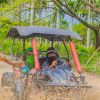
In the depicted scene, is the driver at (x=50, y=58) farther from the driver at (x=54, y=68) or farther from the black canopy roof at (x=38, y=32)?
the black canopy roof at (x=38, y=32)

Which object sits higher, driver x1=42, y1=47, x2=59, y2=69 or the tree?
the tree

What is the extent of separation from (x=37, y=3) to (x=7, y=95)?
18.4m

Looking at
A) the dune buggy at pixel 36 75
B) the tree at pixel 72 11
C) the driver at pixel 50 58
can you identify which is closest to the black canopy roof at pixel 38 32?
the dune buggy at pixel 36 75

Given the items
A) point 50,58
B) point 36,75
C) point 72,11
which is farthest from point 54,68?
point 72,11

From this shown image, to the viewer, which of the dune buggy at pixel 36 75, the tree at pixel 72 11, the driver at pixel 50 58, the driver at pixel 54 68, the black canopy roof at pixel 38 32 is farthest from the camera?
the tree at pixel 72 11

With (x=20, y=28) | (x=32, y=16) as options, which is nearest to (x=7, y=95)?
(x=20, y=28)

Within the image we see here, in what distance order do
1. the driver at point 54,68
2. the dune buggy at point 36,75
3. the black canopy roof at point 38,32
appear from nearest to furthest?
the dune buggy at point 36,75
the driver at point 54,68
the black canopy roof at point 38,32

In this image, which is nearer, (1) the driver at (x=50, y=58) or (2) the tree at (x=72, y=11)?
(1) the driver at (x=50, y=58)

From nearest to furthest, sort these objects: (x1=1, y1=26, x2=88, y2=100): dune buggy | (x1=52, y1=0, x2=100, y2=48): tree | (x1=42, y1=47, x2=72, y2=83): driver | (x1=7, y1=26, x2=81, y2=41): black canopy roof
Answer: (x1=1, y1=26, x2=88, y2=100): dune buggy < (x1=42, y1=47, x2=72, y2=83): driver < (x1=7, y1=26, x2=81, y2=41): black canopy roof < (x1=52, y1=0, x2=100, y2=48): tree

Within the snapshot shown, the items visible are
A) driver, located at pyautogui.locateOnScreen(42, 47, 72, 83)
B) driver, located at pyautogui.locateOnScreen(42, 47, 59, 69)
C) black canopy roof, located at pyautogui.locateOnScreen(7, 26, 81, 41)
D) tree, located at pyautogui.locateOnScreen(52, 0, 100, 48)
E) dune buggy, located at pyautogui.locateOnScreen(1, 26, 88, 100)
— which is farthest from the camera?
tree, located at pyautogui.locateOnScreen(52, 0, 100, 48)

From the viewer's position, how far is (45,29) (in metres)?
10.4

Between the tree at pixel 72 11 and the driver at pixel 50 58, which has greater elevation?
the tree at pixel 72 11

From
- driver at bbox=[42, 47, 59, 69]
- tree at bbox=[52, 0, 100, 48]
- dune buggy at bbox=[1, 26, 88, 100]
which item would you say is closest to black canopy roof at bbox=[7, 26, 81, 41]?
dune buggy at bbox=[1, 26, 88, 100]

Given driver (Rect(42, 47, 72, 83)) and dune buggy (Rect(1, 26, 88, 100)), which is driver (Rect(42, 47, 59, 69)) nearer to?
driver (Rect(42, 47, 72, 83))
